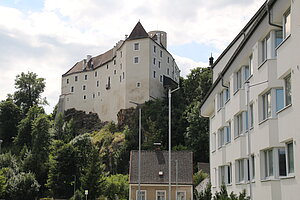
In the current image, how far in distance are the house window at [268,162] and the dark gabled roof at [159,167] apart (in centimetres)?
2772

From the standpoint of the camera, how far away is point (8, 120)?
9656 centimetres

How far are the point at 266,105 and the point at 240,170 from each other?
6.72 meters

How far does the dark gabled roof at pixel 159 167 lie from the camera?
1854 inches

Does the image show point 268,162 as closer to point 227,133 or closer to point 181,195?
point 227,133

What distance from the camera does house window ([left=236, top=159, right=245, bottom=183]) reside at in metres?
24.7

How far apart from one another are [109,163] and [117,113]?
14703 millimetres

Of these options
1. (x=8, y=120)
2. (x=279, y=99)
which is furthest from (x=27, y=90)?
(x=279, y=99)

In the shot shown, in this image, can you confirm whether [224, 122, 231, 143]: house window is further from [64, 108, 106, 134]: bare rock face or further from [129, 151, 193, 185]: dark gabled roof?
[64, 108, 106, 134]: bare rock face

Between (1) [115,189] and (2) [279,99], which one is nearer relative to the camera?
(2) [279,99]

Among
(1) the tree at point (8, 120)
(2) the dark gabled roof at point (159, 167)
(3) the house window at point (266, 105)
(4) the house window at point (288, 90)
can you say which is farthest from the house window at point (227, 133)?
(1) the tree at point (8, 120)

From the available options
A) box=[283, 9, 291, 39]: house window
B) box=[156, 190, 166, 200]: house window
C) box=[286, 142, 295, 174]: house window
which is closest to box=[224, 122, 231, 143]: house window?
box=[286, 142, 295, 174]: house window

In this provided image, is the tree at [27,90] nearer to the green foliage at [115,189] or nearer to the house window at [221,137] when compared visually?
the green foliage at [115,189]

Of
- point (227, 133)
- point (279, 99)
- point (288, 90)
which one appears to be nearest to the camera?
point (288, 90)

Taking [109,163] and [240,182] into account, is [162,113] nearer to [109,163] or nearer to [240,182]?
[109,163]
